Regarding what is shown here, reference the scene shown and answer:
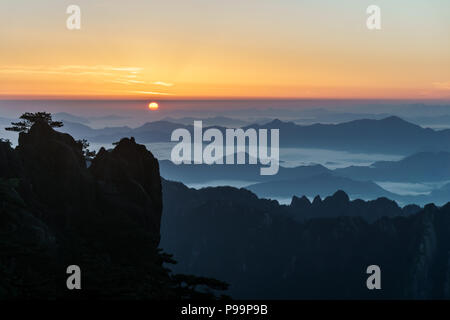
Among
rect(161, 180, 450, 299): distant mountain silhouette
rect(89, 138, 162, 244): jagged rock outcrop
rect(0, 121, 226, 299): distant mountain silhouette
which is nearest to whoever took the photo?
rect(0, 121, 226, 299): distant mountain silhouette

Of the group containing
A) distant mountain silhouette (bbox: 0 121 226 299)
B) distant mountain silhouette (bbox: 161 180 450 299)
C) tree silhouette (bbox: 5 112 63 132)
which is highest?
tree silhouette (bbox: 5 112 63 132)

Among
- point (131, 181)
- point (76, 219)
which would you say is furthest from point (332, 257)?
point (76, 219)

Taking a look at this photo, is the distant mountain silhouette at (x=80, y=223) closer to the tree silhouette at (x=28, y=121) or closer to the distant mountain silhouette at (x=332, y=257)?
the tree silhouette at (x=28, y=121)

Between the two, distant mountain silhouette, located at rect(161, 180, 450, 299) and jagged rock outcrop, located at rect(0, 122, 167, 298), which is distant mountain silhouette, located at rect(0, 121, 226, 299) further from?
distant mountain silhouette, located at rect(161, 180, 450, 299)

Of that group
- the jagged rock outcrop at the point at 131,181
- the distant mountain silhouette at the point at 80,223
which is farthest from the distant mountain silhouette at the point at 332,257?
the distant mountain silhouette at the point at 80,223

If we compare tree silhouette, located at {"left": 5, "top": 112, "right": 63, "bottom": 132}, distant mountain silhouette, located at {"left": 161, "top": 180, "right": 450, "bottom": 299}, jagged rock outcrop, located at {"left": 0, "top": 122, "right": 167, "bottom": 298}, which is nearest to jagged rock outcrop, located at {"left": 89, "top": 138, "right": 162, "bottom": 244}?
jagged rock outcrop, located at {"left": 0, "top": 122, "right": 167, "bottom": 298}

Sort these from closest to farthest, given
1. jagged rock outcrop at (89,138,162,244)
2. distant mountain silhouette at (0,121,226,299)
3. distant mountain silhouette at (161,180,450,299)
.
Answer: distant mountain silhouette at (0,121,226,299) → jagged rock outcrop at (89,138,162,244) → distant mountain silhouette at (161,180,450,299)

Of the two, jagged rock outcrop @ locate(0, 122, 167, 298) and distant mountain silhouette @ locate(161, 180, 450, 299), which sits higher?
jagged rock outcrop @ locate(0, 122, 167, 298)

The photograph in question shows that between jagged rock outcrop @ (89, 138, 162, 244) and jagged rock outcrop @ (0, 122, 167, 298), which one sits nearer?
jagged rock outcrop @ (0, 122, 167, 298)

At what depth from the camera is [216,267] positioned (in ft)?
569
